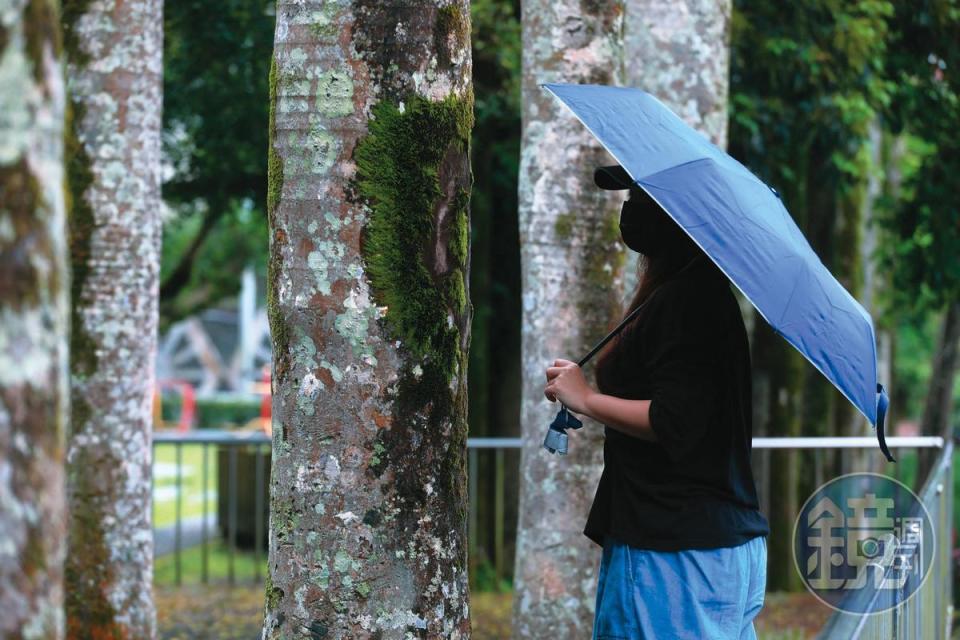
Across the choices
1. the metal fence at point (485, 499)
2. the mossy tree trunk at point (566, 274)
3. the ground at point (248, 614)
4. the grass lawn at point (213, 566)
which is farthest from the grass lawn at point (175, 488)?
the mossy tree trunk at point (566, 274)

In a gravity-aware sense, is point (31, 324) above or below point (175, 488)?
above

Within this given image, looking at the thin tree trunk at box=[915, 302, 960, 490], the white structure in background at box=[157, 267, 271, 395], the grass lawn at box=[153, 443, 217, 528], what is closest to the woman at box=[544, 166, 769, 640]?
the grass lawn at box=[153, 443, 217, 528]

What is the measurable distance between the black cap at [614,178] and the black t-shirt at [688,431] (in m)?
0.35

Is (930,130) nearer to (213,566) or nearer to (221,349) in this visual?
(213,566)

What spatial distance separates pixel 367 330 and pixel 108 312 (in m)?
4.06

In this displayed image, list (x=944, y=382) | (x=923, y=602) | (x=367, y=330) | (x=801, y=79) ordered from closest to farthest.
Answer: (x=367, y=330)
(x=923, y=602)
(x=801, y=79)
(x=944, y=382)

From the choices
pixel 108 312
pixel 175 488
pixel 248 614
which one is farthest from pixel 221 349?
pixel 108 312

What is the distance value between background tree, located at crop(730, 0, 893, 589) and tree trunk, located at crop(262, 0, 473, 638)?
785 centimetres

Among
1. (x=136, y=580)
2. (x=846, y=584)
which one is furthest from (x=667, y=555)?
(x=136, y=580)

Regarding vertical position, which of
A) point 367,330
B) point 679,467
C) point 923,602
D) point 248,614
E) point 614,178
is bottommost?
point 248,614

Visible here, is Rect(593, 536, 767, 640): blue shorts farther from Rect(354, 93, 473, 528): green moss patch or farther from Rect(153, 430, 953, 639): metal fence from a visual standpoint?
Rect(153, 430, 953, 639): metal fence

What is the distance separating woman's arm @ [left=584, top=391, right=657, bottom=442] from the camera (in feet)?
11.8

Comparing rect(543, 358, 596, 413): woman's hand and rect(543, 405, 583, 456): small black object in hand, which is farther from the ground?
rect(543, 358, 596, 413): woman's hand

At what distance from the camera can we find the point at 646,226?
3.80 meters
